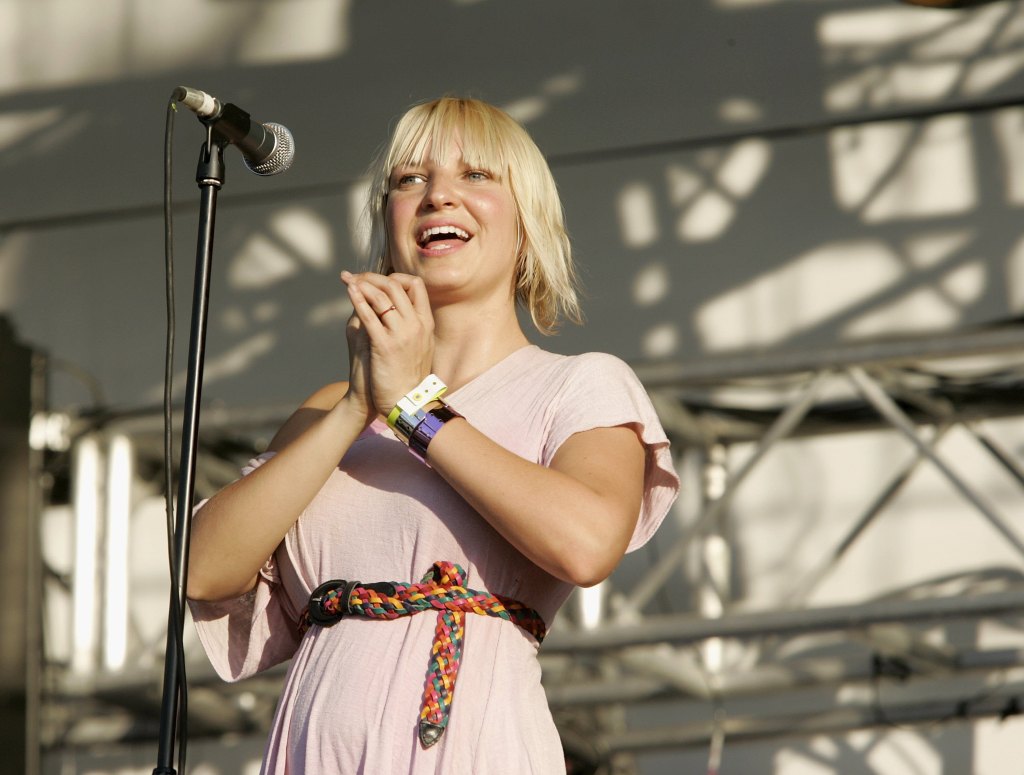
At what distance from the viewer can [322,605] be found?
1.69 meters

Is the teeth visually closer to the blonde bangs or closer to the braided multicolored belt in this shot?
the blonde bangs

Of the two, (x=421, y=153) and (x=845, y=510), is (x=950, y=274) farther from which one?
(x=421, y=153)

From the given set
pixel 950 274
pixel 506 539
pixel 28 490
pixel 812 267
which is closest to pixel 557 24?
pixel 812 267

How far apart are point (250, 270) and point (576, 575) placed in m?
4.43

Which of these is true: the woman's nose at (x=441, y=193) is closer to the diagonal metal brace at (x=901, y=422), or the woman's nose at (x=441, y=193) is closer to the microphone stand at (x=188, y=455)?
the microphone stand at (x=188, y=455)

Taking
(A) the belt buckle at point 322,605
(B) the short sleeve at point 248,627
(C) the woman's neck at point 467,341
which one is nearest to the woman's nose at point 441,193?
(C) the woman's neck at point 467,341

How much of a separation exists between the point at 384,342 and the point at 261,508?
9.3 inches

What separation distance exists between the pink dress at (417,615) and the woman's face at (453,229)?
0.11 metres

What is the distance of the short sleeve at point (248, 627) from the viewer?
1827 millimetres

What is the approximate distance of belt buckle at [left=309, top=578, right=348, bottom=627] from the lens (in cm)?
169

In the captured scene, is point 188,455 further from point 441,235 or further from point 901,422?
point 901,422

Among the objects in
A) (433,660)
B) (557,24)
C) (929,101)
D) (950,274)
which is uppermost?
(557,24)

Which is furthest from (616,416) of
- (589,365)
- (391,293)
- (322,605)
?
(322,605)

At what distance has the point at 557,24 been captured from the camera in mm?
5672
